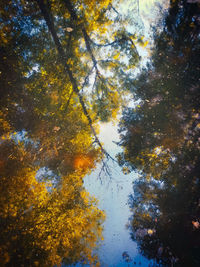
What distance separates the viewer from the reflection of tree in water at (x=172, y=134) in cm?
757

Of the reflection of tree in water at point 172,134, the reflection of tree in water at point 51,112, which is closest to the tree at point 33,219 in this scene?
the reflection of tree in water at point 51,112

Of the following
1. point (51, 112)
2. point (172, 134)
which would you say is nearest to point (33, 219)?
point (51, 112)

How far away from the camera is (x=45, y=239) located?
691 cm

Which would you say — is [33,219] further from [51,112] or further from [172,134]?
[172,134]

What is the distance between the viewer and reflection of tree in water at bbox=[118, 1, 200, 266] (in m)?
7.57

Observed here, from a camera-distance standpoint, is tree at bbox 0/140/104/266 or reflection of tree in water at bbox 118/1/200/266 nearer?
tree at bbox 0/140/104/266

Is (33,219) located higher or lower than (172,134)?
lower

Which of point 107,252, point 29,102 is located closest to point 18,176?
point 29,102

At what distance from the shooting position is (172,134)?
354 inches

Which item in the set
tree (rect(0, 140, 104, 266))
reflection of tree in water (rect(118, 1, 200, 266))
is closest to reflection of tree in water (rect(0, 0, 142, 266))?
tree (rect(0, 140, 104, 266))

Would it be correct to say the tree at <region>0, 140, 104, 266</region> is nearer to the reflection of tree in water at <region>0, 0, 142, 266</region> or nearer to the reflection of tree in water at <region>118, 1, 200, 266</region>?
the reflection of tree in water at <region>0, 0, 142, 266</region>

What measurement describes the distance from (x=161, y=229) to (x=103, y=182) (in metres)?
8.63

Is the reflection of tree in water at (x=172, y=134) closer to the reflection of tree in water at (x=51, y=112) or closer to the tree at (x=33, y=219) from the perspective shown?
→ the reflection of tree in water at (x=51, y=112)

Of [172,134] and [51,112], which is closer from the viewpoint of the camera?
[172,134]
